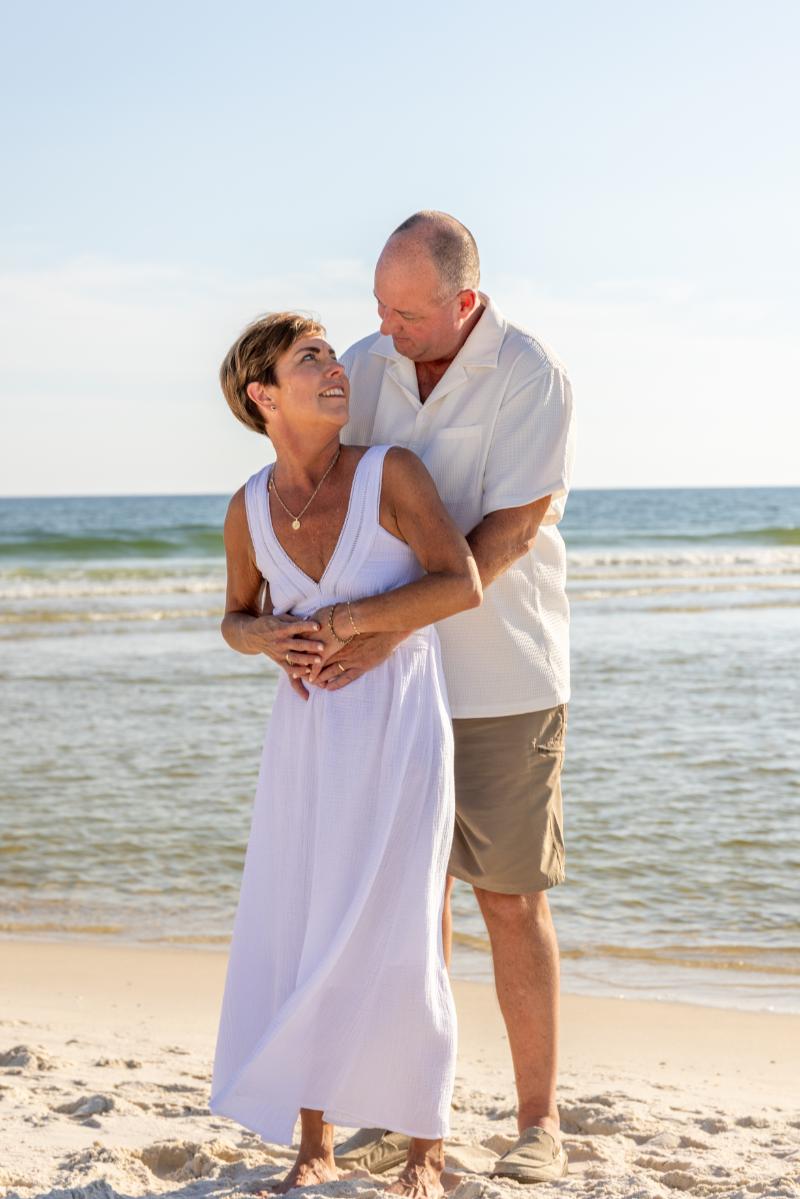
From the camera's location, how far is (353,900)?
2.72m

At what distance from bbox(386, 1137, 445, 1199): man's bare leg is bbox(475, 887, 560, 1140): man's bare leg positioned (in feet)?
1.08

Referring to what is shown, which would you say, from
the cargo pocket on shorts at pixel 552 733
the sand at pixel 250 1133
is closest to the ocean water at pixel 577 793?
the sand at pixel 250 1133

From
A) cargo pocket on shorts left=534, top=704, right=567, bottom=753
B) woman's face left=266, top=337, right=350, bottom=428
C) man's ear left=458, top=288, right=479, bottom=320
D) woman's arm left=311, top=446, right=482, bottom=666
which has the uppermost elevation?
man's ear left=458, top=288, right=479, bottom=320

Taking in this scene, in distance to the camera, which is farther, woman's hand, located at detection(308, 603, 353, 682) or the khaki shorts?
the khaki shorts

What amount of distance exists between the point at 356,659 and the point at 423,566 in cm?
24

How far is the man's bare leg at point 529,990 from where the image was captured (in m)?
3.07

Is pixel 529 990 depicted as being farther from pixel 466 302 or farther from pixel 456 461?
pixel 466 302

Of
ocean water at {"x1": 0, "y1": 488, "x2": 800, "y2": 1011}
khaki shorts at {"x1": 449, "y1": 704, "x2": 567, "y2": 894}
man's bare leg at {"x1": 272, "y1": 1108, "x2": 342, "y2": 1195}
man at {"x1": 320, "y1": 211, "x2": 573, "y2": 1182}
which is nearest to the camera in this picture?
man's bare leg at {"x1": 272, "y1": 1108, "x2": 342, "y2": 1195}

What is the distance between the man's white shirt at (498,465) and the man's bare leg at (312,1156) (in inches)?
35.9

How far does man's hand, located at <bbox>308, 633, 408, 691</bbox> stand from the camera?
280 centimetres

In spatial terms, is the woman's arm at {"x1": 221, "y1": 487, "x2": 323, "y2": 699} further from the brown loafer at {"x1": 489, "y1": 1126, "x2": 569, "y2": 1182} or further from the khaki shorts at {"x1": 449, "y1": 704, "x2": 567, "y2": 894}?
the brown loafer at {"x1": 489, "y1": 1126, "x2": 569, "y2": 1182}

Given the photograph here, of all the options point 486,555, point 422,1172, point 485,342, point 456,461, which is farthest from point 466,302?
point 422,1172

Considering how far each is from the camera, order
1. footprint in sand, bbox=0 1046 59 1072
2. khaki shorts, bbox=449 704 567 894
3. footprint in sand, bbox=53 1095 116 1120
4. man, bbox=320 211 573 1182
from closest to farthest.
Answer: man, bbox=320 211 573 1182 → khaki shorts, bbox=449 704 567 894 → footprint in sand, bbox=53 1095 116 1120 → footprint in sand, bbox=0 1046 59 1072

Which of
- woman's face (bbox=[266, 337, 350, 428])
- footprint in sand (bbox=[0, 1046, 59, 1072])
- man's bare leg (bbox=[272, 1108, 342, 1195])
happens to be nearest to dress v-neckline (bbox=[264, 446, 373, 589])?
woman's face (bbox=[266, 337, 350, 428])
